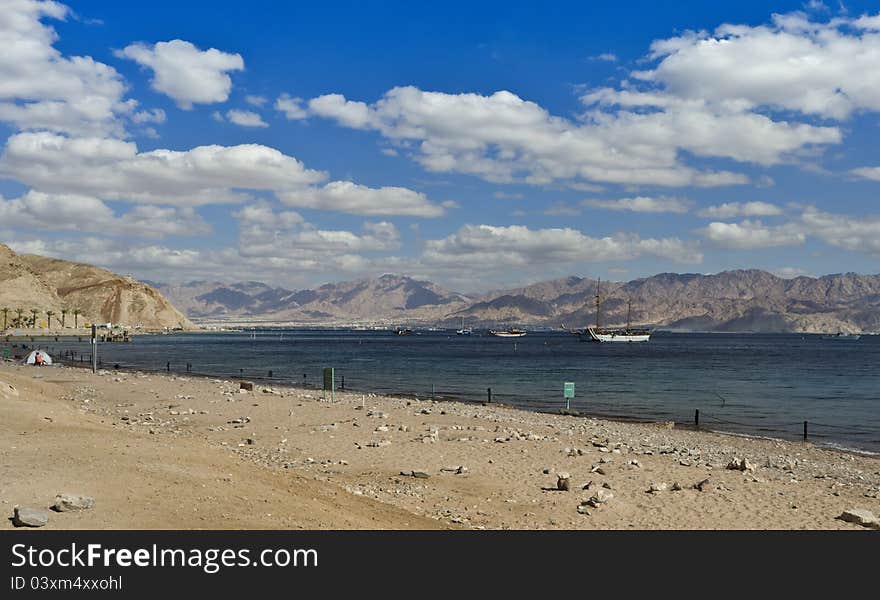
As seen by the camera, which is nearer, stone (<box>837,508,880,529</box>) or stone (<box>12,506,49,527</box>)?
stone (<box>12,506,49,527</box>)

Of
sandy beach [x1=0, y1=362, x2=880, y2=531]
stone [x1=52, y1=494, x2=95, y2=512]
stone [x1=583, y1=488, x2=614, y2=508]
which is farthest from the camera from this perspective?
stone [x1=583, y1=488, x2=614, y2=508]

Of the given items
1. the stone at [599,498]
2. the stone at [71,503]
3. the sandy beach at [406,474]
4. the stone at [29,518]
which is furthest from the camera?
the stone at [599,498]

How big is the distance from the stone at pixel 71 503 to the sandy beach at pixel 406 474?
0.19m

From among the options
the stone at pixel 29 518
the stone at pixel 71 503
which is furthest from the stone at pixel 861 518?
the stone at pixel 29 518

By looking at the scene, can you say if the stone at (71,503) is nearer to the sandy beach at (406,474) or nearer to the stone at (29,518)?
the sandy beach at (406,474)

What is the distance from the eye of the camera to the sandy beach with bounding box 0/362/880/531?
1270cm

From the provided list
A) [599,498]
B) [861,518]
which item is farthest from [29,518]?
[861,518]

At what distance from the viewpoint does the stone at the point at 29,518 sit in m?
10.4

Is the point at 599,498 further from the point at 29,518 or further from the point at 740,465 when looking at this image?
the point at 29,518

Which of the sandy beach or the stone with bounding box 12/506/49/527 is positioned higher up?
the stone with bounding box 12/506/49/527

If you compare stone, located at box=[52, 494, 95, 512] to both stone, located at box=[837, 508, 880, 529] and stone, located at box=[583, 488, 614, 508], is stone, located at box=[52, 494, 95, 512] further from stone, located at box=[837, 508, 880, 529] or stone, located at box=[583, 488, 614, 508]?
stone, located at box=[837, 508, 880, 529]

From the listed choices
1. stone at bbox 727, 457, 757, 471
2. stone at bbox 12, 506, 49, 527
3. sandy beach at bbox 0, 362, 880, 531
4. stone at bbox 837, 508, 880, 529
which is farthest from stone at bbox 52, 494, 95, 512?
stone at bbox 727, 457, 757, 471

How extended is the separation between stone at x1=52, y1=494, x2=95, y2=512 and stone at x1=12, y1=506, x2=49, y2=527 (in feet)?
1.47
